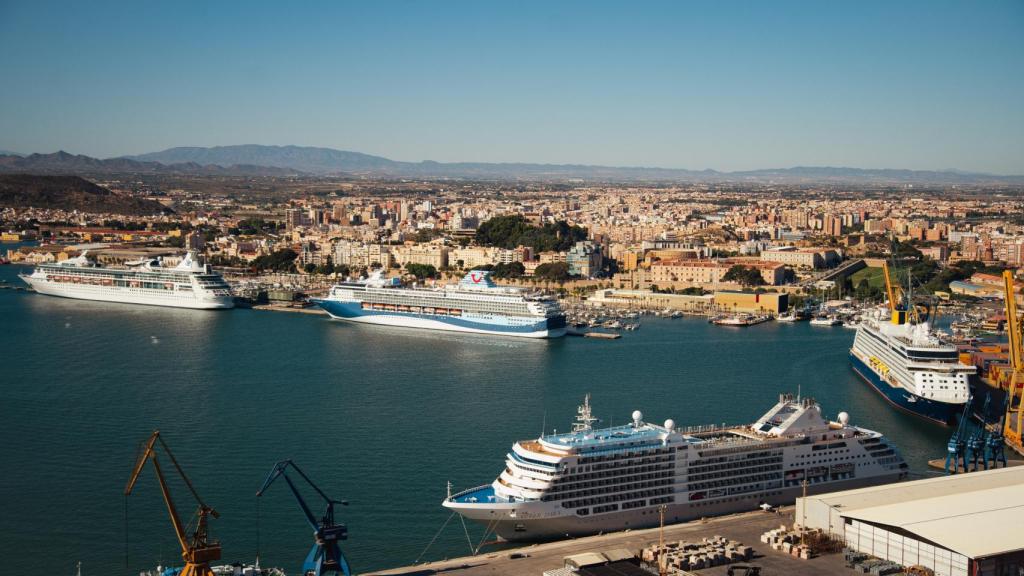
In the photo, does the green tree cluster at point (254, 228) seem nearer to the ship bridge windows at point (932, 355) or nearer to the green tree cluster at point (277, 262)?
the green tree cluster at point (277, 262)

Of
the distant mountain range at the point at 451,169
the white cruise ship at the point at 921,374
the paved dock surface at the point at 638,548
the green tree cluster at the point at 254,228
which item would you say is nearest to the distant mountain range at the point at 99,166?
the distant mountain range at the point at 451,169

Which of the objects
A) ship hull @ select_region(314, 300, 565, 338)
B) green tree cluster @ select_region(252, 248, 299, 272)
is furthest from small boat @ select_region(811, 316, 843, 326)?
green tree cluster @ select_region(252, 248, 299, 272)

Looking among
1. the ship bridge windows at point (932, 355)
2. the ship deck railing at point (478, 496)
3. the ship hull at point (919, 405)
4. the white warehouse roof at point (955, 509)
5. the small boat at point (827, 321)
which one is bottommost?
the small boat at point (827, 321)

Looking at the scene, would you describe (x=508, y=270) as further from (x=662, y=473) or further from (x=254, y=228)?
(x=662, y=473)

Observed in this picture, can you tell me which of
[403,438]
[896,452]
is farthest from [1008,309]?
[403,438]

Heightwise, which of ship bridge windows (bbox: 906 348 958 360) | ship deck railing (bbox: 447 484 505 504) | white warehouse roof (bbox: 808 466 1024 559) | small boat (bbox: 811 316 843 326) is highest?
ship bridge windows (bbox: 906 348 958 360)

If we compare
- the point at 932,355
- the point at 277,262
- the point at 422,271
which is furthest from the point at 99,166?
the point at 932,355

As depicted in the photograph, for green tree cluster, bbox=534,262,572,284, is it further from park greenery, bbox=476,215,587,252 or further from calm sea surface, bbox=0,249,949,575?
calm sea surface, bbox=0,249,949,575
